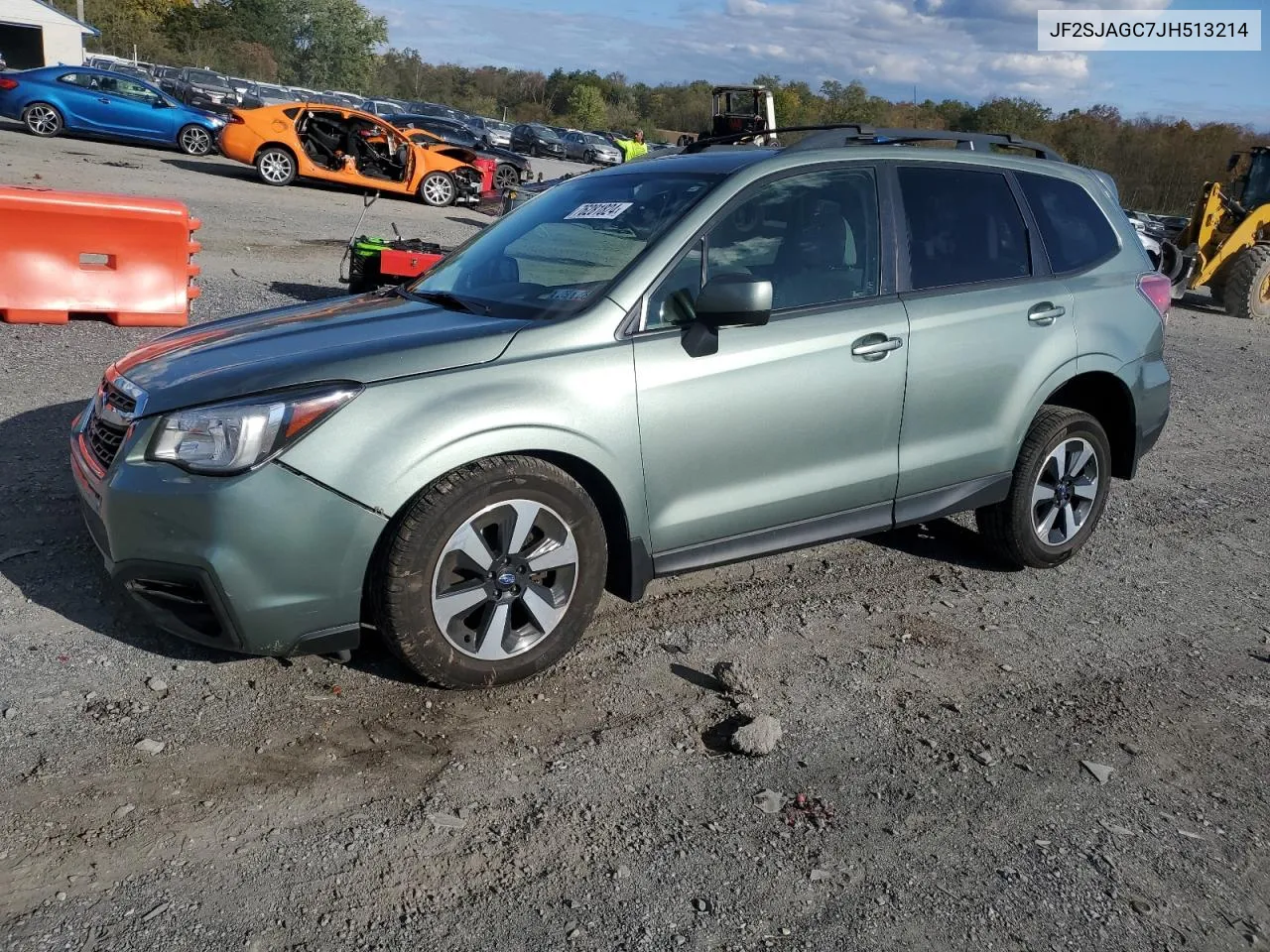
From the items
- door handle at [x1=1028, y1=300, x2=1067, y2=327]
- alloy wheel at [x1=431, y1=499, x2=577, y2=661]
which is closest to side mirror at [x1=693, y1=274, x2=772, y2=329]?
alloy wheel at [x1=431, y1=499, x2=577, y2=661]

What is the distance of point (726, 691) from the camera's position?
396 centimetres

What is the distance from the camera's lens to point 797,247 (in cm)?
434

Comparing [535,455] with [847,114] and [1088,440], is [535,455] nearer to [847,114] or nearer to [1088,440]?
[1088,440]

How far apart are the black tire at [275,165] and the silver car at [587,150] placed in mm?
28672

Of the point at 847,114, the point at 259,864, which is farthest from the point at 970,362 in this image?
the point at 847,114

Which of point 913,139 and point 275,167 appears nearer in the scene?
point 913,139

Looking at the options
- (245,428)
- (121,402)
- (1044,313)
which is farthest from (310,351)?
(1044,313)

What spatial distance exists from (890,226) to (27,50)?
59.2 m

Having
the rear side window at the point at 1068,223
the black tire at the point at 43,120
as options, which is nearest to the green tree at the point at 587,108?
the black tire at the point at 43,120

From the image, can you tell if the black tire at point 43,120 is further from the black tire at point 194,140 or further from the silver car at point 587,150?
the silver car at point 587,150

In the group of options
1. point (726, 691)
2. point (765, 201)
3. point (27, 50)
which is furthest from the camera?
point (27, 50)

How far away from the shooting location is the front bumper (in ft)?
10.8

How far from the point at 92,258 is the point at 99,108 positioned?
688 inches

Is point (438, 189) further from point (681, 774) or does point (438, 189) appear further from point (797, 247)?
point (681, 774)
